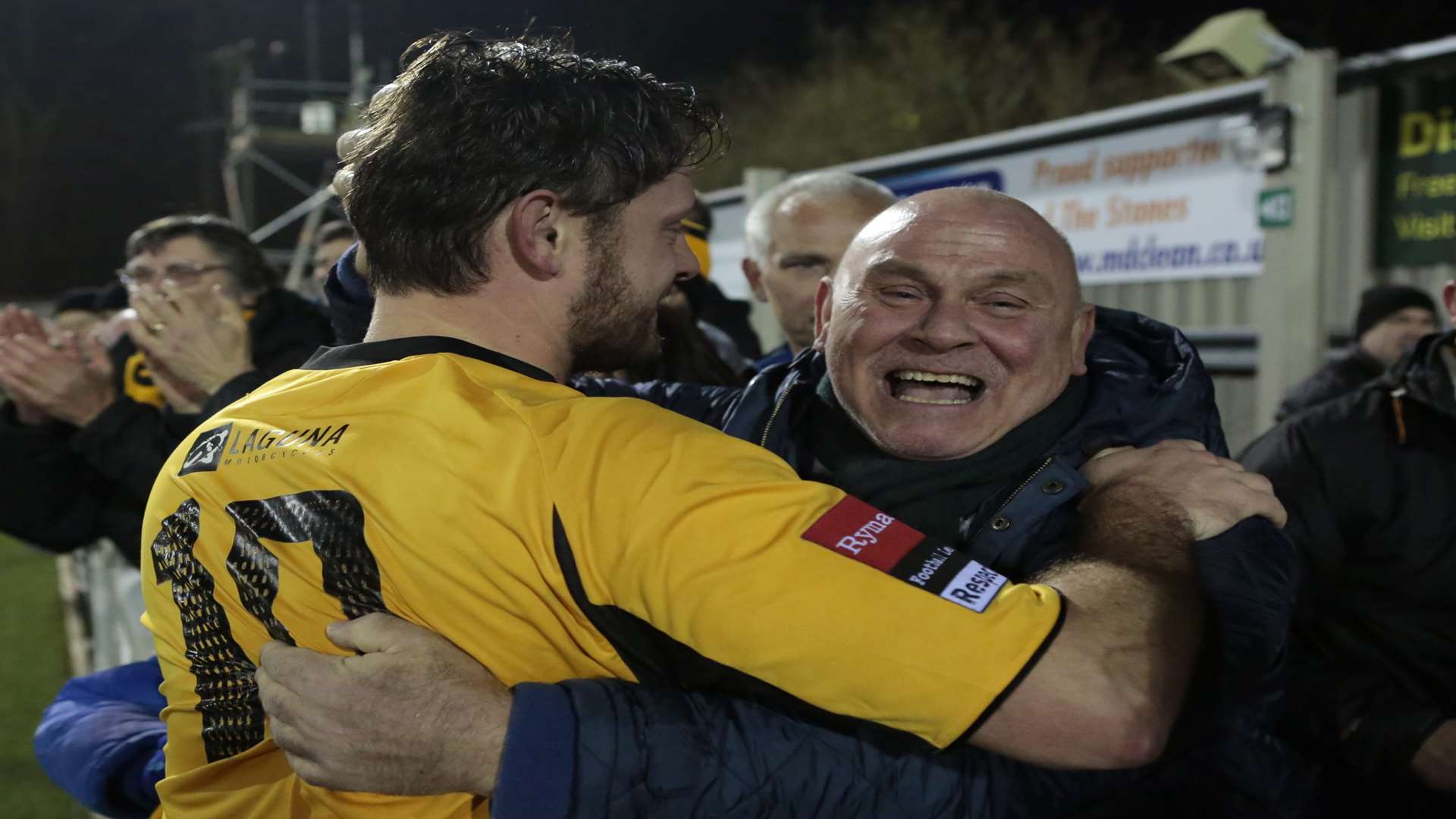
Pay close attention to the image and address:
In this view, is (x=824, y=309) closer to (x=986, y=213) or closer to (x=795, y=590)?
(x=986, y=213)

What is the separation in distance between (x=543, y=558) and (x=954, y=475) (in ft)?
2.57

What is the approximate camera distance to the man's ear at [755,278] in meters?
3.96

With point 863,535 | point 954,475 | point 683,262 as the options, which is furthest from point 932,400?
point 863,535

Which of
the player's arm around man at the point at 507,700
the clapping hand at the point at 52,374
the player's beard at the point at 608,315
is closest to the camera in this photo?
the player's arm around man at the point at 507,700

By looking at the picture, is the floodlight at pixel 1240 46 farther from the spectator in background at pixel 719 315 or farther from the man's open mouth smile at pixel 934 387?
the man's open mouth smile at pixel 934 387

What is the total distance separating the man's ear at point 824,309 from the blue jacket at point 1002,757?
50 centimetres

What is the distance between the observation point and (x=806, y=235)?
3.61 m

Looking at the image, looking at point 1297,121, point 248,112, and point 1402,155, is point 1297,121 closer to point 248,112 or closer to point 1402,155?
point 1402,155

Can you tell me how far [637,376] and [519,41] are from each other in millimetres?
1474

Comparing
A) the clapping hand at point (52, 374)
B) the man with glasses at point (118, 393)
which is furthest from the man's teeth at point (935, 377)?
the clapping hand at point (52, 374)

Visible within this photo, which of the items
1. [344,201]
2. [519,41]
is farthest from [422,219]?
[519,41]

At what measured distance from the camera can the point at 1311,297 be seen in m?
5.44

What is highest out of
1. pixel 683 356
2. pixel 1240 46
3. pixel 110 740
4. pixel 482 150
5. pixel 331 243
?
pixel 1240 46

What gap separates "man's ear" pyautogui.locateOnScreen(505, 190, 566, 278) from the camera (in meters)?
1.59
